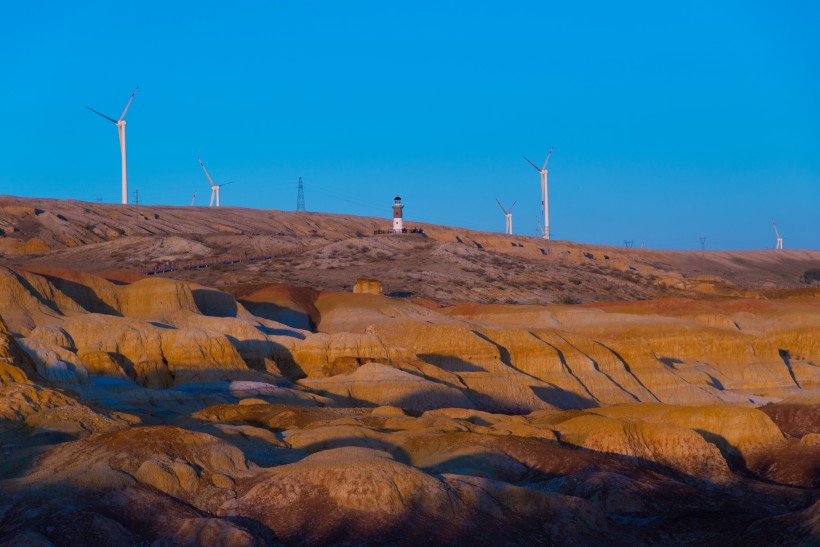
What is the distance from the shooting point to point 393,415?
2167 inches

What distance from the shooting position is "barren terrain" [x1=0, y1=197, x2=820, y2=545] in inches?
1318

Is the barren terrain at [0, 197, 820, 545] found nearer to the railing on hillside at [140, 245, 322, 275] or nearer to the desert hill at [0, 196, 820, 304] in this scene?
the desert hill at [0, 196, 820, 304]

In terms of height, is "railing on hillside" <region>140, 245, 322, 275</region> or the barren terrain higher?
"railing on hillside" <region>140, 245, 322, 275</region>

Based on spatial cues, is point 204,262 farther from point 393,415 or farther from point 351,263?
point 393,415

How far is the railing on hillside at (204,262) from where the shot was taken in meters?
132

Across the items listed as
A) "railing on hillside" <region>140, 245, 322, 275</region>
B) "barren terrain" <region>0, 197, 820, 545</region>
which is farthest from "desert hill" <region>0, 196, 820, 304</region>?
"railing on hillside" <region>140, 245, 322, 275</region>

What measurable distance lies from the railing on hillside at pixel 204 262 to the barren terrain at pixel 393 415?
289 cm

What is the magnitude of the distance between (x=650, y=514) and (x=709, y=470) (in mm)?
9619

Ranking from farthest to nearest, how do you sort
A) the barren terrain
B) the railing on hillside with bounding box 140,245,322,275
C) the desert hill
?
the railing on hillside with bounding box 140,245,322,275 → the desert hill → the barren terrain

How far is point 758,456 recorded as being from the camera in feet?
182

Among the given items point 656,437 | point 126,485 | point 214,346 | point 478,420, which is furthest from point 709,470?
point 214,346

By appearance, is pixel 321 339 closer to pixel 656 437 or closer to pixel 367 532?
pixel 656 437

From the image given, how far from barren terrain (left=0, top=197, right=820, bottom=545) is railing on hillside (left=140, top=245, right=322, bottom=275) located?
2.89 m

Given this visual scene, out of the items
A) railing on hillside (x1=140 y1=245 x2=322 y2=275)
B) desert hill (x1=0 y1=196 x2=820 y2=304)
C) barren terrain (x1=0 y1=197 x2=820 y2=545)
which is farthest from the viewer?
railing on hillside (x1=140 y1=245 x2=322 y2=275)
